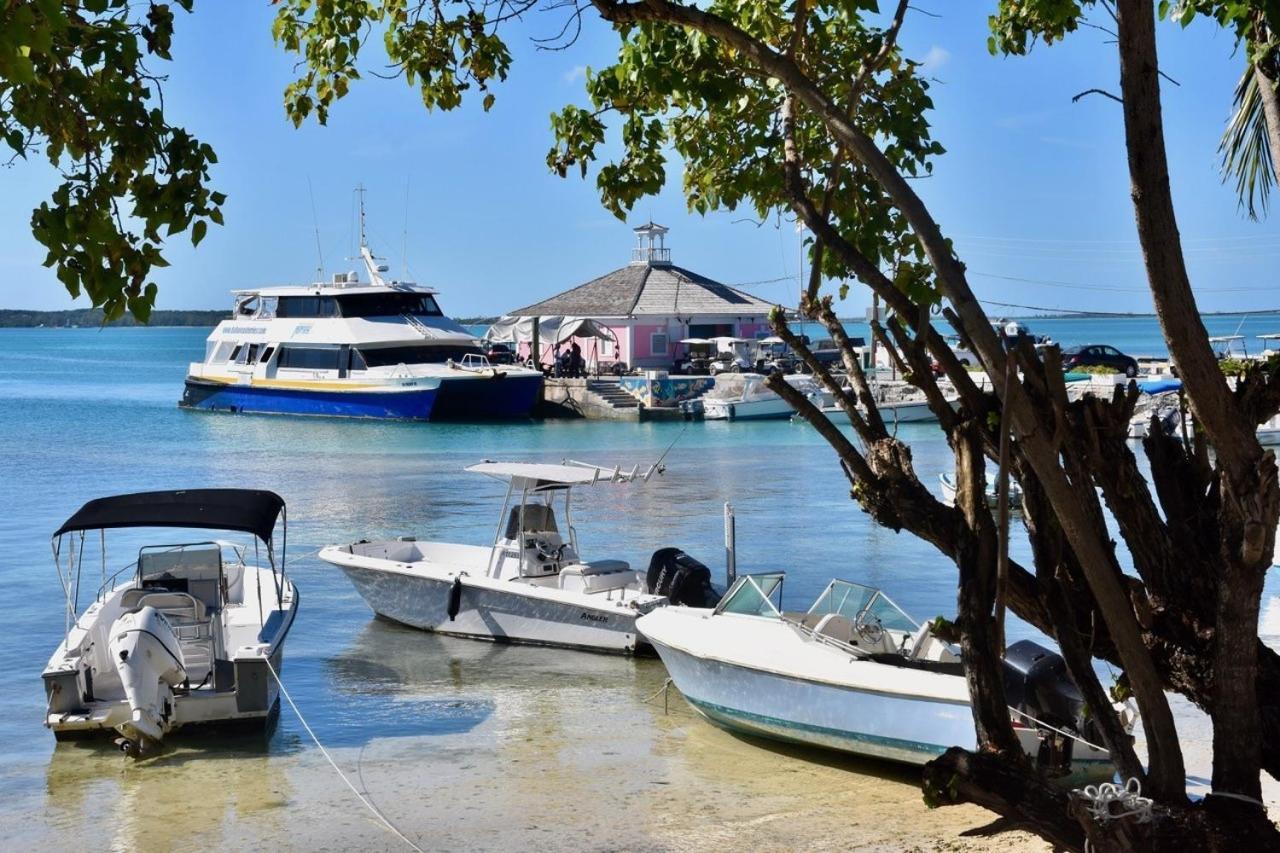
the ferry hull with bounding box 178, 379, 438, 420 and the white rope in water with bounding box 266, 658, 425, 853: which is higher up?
the ferry hull with bounding box 178, 379, 438, 420

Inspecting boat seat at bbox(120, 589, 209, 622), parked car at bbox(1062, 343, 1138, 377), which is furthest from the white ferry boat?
boat seat at bbox(120, 589, 209, 622)

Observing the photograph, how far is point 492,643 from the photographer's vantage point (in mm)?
15789

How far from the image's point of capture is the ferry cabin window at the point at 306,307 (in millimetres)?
49844

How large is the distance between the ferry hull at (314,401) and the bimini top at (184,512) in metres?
33.6

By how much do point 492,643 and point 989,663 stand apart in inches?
423

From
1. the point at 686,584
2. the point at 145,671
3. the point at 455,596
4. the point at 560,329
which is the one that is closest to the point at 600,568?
the point at 686,584

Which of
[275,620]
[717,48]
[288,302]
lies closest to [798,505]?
[275,620]

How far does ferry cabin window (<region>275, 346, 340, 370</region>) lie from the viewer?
50188mm

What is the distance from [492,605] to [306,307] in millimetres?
37164

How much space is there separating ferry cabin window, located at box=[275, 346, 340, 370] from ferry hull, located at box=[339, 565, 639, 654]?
34.0 meters

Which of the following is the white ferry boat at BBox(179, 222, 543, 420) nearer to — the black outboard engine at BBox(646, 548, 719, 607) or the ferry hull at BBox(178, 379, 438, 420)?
the ferry hull at BBox(178, 379, 438, 420)

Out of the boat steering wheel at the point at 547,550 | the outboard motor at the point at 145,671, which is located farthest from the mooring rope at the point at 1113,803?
the boat steering wheel at the point at 547,550

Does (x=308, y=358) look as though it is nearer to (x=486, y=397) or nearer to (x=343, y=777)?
(x=486, y=397)

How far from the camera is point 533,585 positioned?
51.0 feet
